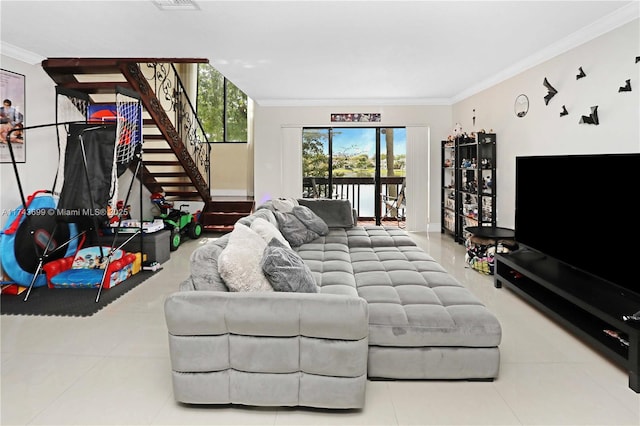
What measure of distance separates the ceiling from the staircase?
0.25m

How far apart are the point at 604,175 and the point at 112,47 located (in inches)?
186

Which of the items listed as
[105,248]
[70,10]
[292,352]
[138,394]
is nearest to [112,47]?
[70,10]

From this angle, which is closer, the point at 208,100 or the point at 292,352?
the point at 292,352

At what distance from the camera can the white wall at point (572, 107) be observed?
3.61 metres

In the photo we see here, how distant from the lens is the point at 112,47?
4633mm

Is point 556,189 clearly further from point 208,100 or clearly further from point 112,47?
point 208,100

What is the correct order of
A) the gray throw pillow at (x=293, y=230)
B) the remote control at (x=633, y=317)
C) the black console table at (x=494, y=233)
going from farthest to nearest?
the black console table at (x=494, y=233)
the gray throw pillow at (x=293, y=230)
the remote control at (x=633, y=317)

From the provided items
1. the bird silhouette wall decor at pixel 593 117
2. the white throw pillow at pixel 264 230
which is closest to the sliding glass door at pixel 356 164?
the bird silhouette wall decor at pixel 593 117

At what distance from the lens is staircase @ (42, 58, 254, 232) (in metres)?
5.22

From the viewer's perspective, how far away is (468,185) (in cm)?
695

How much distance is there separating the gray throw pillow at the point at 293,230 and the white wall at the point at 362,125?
3678mm

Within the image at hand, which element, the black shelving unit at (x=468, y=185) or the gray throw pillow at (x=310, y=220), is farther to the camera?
the black shelving unit at (x=468, y=185)

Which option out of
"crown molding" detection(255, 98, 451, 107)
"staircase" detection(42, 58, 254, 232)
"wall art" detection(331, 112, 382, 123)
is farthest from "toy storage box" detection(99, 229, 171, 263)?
"wall art" detection(331, 112, 382, 123)

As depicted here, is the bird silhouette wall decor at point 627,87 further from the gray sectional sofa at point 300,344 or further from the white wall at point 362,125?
the white wall at point 362,125
